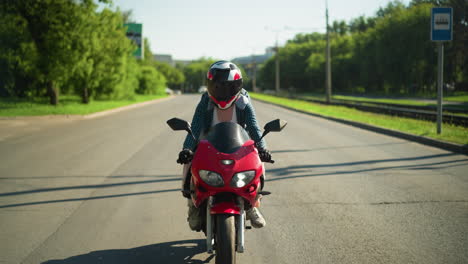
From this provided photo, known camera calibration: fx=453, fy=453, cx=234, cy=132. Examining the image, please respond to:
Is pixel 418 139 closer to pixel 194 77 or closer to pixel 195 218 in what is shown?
pixel 195 218

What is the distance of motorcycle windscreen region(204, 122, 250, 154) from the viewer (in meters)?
3.40

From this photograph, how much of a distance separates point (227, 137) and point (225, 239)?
76cm

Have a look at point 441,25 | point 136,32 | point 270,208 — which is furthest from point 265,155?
point 136,32

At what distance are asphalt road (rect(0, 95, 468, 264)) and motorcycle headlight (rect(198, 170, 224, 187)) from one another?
3.27ft

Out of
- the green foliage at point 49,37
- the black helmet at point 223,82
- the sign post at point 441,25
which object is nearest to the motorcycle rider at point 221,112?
the black helmet at point 223,82

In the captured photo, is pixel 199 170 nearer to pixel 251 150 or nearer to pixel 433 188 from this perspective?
pixel 251 150

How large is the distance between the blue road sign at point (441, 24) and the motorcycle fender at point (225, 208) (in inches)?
416

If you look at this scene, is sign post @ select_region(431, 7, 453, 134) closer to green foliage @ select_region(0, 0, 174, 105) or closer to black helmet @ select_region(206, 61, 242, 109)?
→ black helmet @ select_region(206, 61, 242, 109)

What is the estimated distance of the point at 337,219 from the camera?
5230 millimetres

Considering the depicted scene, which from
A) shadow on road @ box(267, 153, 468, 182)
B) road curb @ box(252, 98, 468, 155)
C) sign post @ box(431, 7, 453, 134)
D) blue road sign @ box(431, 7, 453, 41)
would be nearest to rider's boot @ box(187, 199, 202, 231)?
shadow on road @ box(267, 153, 468, 182)

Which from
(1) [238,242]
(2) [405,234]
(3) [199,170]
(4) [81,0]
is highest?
(4) [81,0]

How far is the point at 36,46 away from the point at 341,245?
2634 cm

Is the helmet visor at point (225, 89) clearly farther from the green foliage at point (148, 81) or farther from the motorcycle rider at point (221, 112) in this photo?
the green foliage at point (148, 81)

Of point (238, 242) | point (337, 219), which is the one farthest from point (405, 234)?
point (238, 242)
